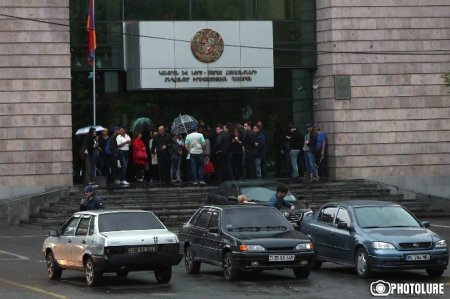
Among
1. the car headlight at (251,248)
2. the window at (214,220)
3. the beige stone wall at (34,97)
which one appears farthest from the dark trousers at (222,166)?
the car headlight at (251,248)

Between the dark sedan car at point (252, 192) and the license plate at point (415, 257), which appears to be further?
the dark sedan car at point (252, 192)

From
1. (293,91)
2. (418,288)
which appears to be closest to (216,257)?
(418,288)

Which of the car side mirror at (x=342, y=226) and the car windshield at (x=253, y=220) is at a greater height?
the car windshield at (x=253, y=220)

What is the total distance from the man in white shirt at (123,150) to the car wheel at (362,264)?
55.0ft

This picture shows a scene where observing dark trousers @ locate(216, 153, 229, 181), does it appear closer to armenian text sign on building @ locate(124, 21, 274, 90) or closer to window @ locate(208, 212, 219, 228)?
armenian text sign on building @ locate(124, 21, 274, 90)

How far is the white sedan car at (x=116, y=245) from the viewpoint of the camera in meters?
20.5

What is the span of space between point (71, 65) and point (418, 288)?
21.7 meters

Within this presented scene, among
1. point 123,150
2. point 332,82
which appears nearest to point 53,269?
point 123,150

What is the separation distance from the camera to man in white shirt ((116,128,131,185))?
124ft

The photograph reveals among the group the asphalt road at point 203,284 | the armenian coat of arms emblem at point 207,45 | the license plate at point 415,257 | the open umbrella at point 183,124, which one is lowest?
the asphalt road at point 203,284

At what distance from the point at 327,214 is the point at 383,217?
1489 millimetres

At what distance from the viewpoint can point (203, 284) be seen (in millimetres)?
21250

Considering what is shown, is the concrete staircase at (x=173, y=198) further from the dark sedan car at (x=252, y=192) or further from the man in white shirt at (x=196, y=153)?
the dark sedan car at (x=252, y=192)

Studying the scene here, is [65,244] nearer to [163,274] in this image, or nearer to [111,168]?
[163,274]
